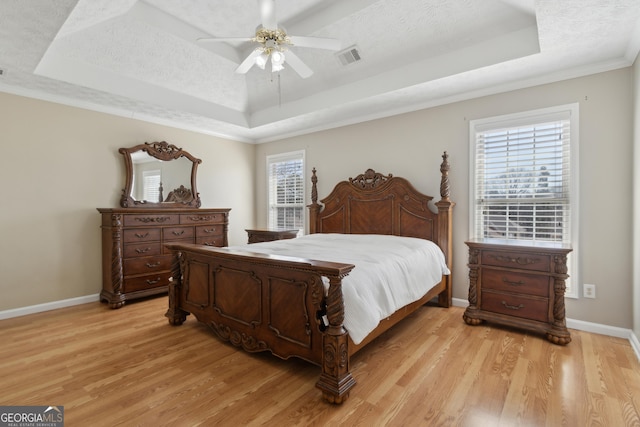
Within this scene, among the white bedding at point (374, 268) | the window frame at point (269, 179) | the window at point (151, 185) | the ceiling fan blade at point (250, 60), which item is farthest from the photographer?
the window frame at point (269, 179)

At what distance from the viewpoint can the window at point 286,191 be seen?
527 cm

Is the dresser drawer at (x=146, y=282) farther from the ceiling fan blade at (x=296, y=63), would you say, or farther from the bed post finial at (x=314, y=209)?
the ceiling fan blade at (x=296, y=63)

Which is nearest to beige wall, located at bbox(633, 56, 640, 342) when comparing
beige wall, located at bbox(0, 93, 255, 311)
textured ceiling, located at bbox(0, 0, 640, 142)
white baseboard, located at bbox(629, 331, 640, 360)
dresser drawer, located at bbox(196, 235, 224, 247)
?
white baseboard, located at bbox(629, 331, 640, 360)

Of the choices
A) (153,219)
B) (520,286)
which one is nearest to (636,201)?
(520,286)

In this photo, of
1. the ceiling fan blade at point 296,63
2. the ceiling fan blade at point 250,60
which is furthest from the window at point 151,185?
the ceiling fan blade at point 296,63

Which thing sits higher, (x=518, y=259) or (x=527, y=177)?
(x=527, y=177)

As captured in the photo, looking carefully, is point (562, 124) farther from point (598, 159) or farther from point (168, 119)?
point (168, 119)

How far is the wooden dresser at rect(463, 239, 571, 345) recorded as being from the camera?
2.62 m

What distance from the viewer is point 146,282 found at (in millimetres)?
3910

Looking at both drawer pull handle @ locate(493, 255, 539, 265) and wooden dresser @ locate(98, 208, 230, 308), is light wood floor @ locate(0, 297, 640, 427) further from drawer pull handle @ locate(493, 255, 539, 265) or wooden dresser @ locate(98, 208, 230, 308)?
wooden dresser @ locate(98, 208, 230, 308)

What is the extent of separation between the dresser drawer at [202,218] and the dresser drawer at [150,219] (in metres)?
0.10

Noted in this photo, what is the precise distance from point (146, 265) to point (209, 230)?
979 millimetres

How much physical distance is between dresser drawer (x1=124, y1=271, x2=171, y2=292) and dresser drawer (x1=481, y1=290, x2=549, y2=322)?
3856 mm

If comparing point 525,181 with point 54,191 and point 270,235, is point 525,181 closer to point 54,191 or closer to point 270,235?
point 270,235
